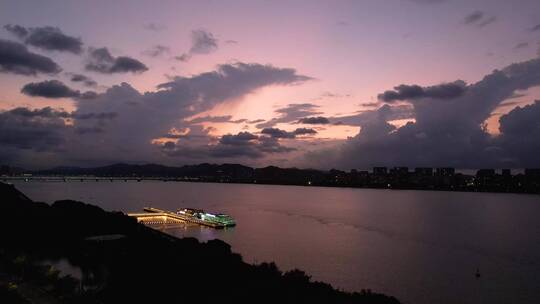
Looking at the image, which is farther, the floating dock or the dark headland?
the floating dock

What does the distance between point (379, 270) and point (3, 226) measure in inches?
1758

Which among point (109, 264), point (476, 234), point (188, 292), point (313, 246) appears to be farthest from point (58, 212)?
point (476, 234)

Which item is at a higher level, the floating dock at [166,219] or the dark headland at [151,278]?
the dark headland at [151,278]

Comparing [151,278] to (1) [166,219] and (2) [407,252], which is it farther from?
(1) [166,219]

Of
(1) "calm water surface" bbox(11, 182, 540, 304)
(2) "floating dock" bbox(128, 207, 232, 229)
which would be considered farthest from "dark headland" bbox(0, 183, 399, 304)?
(2) "floating dock" bbox(128, 207, 232, 229)

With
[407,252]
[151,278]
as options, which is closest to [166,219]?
[407,252]

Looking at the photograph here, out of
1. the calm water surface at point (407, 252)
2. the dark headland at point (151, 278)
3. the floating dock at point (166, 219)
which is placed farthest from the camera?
the floating dock at point (166, 219)

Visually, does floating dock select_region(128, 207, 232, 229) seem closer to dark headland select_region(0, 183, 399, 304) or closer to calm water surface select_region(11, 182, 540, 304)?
calm water surface select_region(11, 182, 540, 304)

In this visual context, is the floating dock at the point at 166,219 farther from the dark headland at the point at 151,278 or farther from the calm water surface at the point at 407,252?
the dark headland at the point at 151,278

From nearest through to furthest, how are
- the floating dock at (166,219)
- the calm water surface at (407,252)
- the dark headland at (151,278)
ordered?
the dark headland at (151,278), the calm water surface at (407,252), the floating dock at (166,219)

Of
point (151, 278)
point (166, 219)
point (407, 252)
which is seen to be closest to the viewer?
point (151, 278)

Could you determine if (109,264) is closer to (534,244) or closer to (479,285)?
(479,285)

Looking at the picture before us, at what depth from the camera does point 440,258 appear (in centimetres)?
5631

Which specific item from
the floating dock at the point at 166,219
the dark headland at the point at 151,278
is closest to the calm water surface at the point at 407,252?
the floating dock at the point at 166,219
